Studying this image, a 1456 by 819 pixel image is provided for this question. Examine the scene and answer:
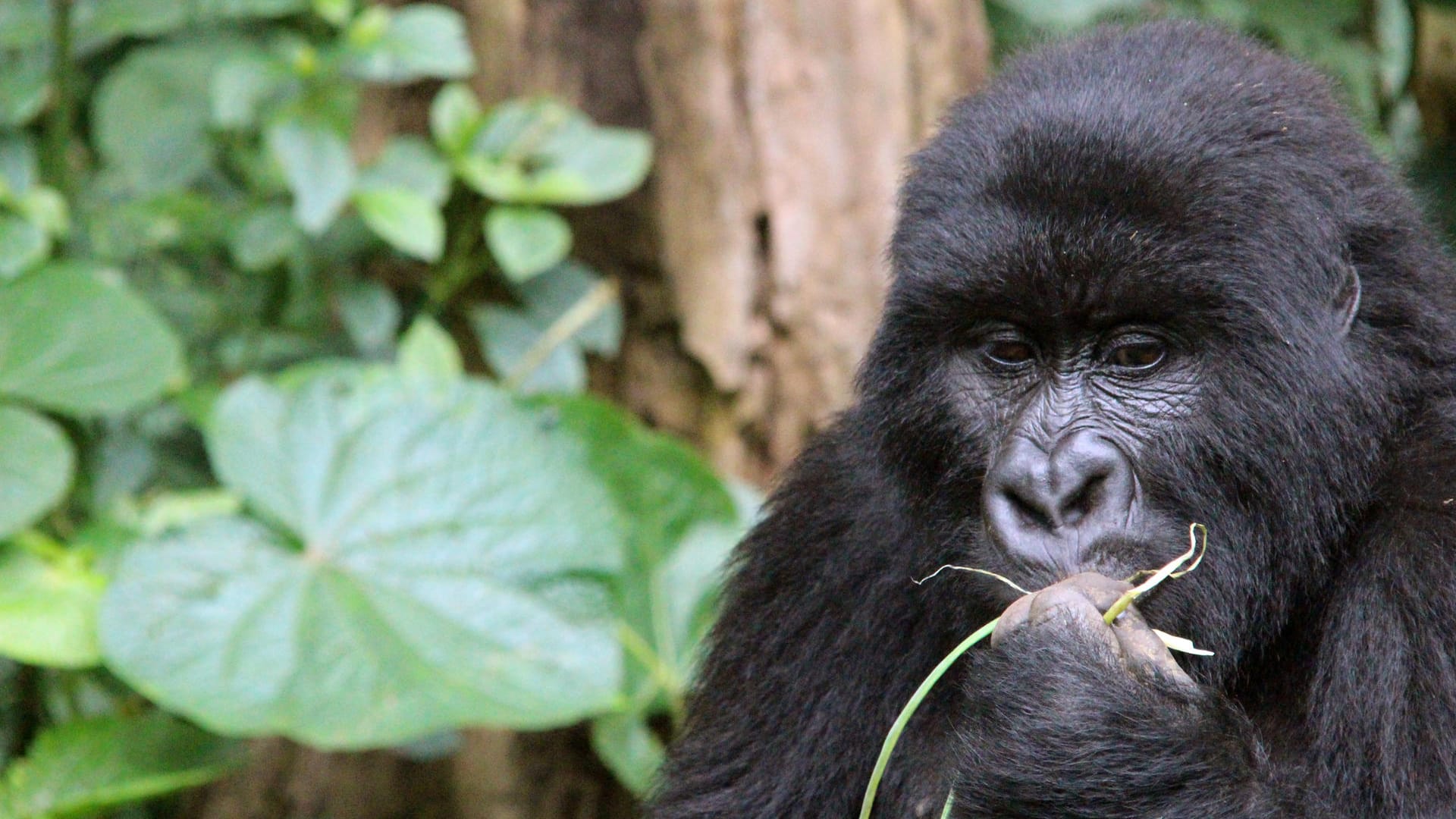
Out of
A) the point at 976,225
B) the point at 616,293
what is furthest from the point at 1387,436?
the point at 616,293

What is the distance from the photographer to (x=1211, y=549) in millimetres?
2477

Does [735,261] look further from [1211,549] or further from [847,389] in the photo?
[1211,549]

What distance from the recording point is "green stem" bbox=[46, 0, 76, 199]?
14.7 ft

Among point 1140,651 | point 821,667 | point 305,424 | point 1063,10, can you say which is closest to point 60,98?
point 305,424

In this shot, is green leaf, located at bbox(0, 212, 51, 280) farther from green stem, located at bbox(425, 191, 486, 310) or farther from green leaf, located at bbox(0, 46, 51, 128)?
green stem, located at bbox(425, 191, 486, 310)

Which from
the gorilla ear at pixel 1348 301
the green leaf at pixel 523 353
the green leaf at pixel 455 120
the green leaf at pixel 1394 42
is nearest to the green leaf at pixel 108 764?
the green leaf at pixel 523 353

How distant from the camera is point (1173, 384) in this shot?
8.16 feet

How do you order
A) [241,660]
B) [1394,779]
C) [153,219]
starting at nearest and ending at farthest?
[1394,779] → [241,660] → [153,219]

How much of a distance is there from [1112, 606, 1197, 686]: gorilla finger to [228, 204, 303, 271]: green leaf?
3092 millimetres

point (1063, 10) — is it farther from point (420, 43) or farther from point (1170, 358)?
point (1170, 358)

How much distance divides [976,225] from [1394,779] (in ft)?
3.43

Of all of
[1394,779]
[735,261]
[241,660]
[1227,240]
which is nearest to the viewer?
[1394,779]

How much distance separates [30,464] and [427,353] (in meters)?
1.03

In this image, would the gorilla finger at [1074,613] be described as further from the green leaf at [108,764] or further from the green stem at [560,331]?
the green stem at [560,331]
